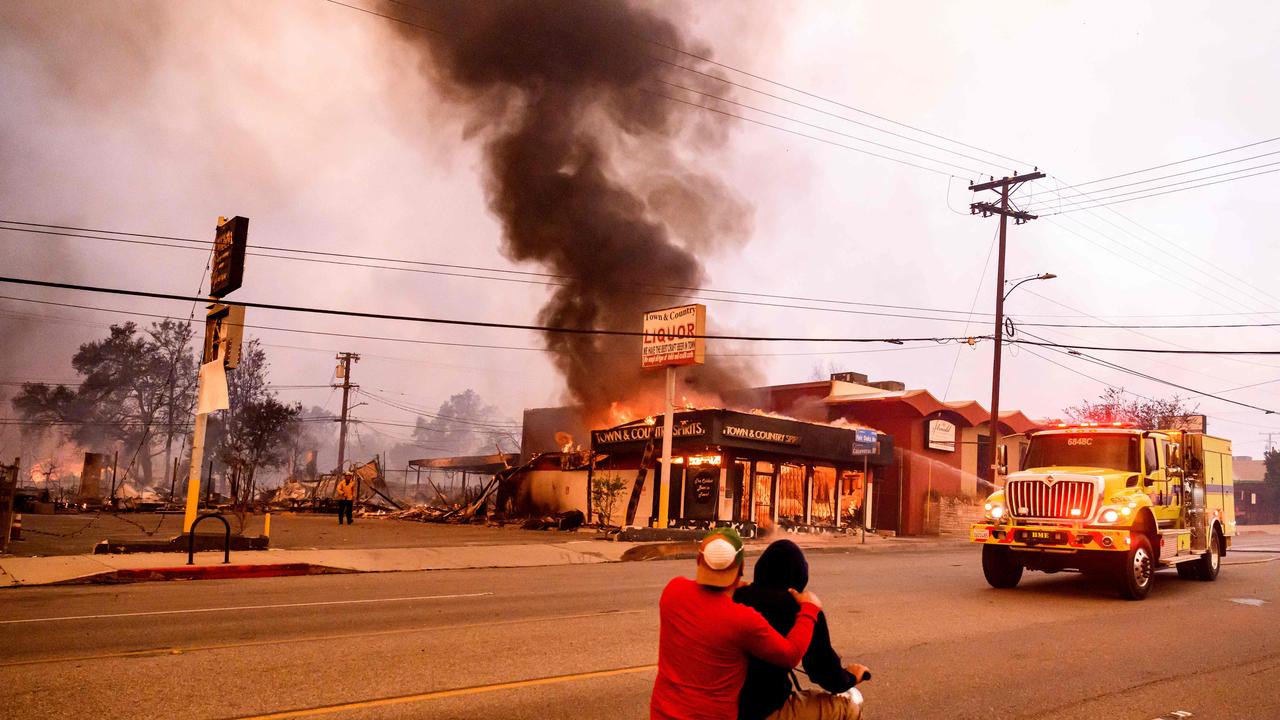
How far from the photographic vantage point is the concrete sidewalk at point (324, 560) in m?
13.6

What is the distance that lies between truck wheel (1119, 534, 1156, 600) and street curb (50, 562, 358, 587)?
40.4ft

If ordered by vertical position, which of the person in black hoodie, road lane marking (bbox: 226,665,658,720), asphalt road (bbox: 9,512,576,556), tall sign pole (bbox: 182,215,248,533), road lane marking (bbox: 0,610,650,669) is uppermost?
→ tall sign pole (bbox: 182,215,248,533)

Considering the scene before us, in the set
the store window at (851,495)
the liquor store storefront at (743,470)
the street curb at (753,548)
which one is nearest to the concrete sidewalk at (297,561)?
the street curb at (753,548)

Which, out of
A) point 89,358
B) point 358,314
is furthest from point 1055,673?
point 89,358

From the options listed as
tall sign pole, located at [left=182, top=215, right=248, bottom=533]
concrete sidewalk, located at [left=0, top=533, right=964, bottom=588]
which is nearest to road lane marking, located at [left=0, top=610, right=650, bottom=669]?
concrete sidewalk, located at [left=0, top=533, right=964, bottom=588]

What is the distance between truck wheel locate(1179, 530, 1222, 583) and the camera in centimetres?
1540

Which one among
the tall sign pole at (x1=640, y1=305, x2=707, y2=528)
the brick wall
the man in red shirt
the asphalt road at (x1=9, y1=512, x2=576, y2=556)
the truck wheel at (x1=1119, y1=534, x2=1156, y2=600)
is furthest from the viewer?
the brick wall

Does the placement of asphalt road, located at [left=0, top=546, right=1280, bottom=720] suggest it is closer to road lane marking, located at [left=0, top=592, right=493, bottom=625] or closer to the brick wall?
road lane marking, located at [left=0, top=592, right=493, bottom=625]

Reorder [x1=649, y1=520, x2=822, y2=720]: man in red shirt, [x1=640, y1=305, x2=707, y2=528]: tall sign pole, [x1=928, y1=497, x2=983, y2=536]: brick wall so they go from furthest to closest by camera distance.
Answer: [x1=928, y1=497, x2=983, y2=536]: brick wall
[x1=640, y1=305, x2=707, y2=528]: tall sign pole
[x1=649, y1=520, x2=822, y2=720]: man in red shirt

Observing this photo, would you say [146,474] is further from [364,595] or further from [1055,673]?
[1055,673]

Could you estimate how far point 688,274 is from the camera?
3694 cm

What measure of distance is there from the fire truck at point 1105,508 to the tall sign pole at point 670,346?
10182mm

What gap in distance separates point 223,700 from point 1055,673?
259 inches

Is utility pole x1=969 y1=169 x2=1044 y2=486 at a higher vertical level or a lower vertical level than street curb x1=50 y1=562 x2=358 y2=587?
→ higher
